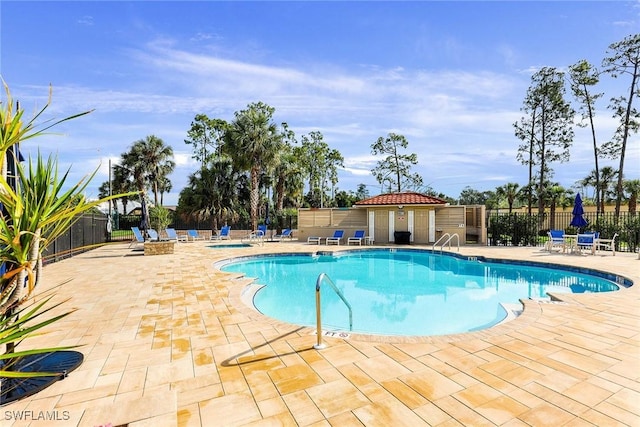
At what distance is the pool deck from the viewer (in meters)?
2.63

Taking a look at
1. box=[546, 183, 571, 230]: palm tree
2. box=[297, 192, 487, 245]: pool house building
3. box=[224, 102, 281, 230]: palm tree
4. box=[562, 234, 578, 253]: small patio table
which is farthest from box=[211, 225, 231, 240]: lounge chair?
box=[546, 183, 571, 230]: palm tree

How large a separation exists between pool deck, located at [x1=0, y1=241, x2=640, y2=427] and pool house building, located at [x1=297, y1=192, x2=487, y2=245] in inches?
462

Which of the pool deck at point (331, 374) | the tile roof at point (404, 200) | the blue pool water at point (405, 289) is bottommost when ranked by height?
the blue pool water at point (405, 289)

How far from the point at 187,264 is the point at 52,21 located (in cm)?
705

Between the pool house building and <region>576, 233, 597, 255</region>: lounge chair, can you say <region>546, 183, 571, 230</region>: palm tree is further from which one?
<region>576, 233, 597, 255</region>: lounge chair

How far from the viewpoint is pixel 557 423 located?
2504mm

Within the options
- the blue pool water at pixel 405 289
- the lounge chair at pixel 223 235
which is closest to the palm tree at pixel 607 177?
the blue pool water at pixel 405 289

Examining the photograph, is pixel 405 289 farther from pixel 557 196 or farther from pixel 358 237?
pixel 557 196

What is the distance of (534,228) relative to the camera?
1625 cm

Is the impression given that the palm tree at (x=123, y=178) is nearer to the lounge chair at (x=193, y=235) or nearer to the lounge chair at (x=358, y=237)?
the lounge chair at (x=193, y=235)

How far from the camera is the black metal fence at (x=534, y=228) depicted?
1368 cm

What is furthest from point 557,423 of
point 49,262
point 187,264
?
point 49,262

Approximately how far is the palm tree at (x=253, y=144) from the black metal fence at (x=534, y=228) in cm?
Result: 1362

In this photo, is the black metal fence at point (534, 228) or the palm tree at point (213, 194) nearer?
the black metal fence at point (534, 228)
